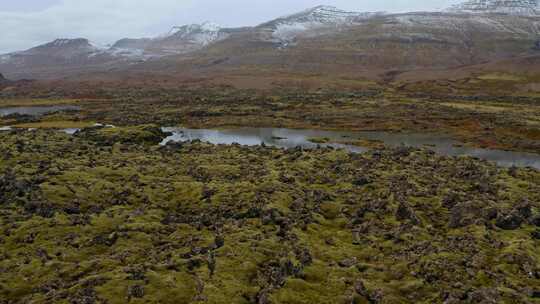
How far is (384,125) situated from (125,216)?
78369 mm

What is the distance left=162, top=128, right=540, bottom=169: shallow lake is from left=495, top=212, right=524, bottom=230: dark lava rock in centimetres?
3693

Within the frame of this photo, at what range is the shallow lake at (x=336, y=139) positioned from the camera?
72562 millimetres

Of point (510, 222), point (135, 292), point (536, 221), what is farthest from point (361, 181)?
point (135, 292)

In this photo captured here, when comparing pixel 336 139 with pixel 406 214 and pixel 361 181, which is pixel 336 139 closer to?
pixel 361 181

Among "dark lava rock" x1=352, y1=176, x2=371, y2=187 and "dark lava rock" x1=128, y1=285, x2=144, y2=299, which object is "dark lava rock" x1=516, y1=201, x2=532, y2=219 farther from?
"dark lava rock" x1=128, y1=285, x2=144, y2=299

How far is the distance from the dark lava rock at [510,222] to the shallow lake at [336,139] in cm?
3693

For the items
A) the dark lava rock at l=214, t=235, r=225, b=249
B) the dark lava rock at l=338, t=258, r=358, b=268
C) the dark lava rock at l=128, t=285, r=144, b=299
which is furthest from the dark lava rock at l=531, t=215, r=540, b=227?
the dark lava rock at l=128, t=285, r=144, b=299

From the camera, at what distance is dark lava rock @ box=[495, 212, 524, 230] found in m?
33.0

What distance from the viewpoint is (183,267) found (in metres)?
25.2

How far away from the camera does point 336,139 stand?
8625 cm

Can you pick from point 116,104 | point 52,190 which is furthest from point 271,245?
point 116,104

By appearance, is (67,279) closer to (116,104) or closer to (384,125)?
(384,125)

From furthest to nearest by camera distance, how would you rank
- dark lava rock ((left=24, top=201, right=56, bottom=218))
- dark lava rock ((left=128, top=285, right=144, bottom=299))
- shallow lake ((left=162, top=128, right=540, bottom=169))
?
shallow lake ((left=162, top=128, right=540, bottom=169)), dark lava rock ((left=24, top=201, right=56, bottom=218)), dark lava rock ((left=128, top=285, right=144, bottom=299))

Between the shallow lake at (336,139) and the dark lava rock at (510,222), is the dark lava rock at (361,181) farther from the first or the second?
the shallow lake at (336,139)
